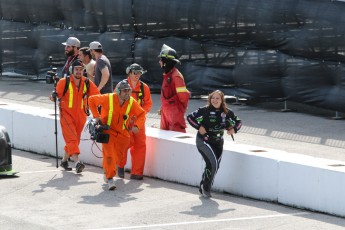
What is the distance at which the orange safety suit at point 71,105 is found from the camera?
51.8 feet

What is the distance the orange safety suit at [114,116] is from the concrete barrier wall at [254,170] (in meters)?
0.61

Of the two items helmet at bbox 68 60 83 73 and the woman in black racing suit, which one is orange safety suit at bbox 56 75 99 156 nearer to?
helmet at bbox 68 60 83 73

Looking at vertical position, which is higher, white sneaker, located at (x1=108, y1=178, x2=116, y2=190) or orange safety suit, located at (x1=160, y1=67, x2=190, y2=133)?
orange safety suit, located at (x1=160, y1=67, x2=190, y2=133)

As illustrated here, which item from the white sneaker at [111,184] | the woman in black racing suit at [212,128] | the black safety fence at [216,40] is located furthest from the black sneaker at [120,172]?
the black safety fence at [216,40]

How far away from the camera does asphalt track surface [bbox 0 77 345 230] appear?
12.2 meters

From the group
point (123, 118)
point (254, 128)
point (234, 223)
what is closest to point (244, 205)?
point (234, 223)

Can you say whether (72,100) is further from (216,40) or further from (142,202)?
(216,40)

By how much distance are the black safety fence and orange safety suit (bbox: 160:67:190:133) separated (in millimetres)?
4517

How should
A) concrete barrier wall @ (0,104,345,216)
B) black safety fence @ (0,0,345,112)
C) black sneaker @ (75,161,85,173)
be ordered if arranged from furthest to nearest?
black safety fence @ (0,0,345,112), black sneaker @ (75,161,85,173), concrete barrier wall @ (0,104,345,216)

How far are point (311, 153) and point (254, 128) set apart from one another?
2.68 meters

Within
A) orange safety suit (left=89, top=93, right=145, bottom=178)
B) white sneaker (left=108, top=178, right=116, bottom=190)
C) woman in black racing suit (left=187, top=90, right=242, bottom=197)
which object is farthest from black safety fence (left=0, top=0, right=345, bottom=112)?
white sneaker (left=108, top=178, right=116, bottom=190)

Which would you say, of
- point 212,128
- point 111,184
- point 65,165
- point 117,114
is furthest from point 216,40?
point 212,128

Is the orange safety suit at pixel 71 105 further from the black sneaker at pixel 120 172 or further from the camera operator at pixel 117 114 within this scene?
the camera operator at pixel 117 114

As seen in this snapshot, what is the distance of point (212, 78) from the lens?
22.1 m
